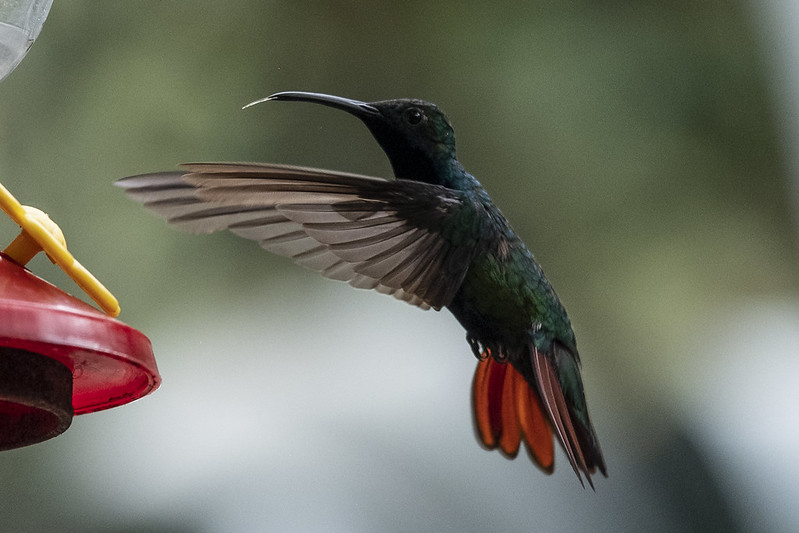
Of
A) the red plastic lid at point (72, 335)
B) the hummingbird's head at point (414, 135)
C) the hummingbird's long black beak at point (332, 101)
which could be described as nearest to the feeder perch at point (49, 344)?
the red plastic lid at point (72, 335)

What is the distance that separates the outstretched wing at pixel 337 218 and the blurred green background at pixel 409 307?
1566 mm

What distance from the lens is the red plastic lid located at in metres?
1.04

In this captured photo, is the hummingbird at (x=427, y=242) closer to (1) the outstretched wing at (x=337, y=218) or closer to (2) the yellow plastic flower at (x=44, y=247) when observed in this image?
(1) the outstretched wing at (x=337, y=218)

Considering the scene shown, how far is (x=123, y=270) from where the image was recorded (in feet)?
11.1

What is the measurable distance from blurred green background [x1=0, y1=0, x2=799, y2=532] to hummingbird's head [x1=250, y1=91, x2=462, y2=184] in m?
1.48

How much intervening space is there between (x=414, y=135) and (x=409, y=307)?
1674 millimetres

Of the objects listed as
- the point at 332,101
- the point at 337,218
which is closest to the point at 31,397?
the point at 337,218

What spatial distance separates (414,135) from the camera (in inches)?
67.5

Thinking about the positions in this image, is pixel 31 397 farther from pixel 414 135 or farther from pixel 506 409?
pixel 506 409

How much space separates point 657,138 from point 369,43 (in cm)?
112

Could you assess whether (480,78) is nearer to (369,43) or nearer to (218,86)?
(369,43)

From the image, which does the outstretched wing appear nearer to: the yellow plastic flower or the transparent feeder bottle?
the yellow plastic flower

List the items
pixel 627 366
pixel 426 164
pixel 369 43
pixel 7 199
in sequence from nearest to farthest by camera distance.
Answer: pixel 7 199 → pixel 426 164 → pixel 627 366 → pixel 369 43

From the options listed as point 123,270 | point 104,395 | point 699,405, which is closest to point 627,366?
point 699,405
